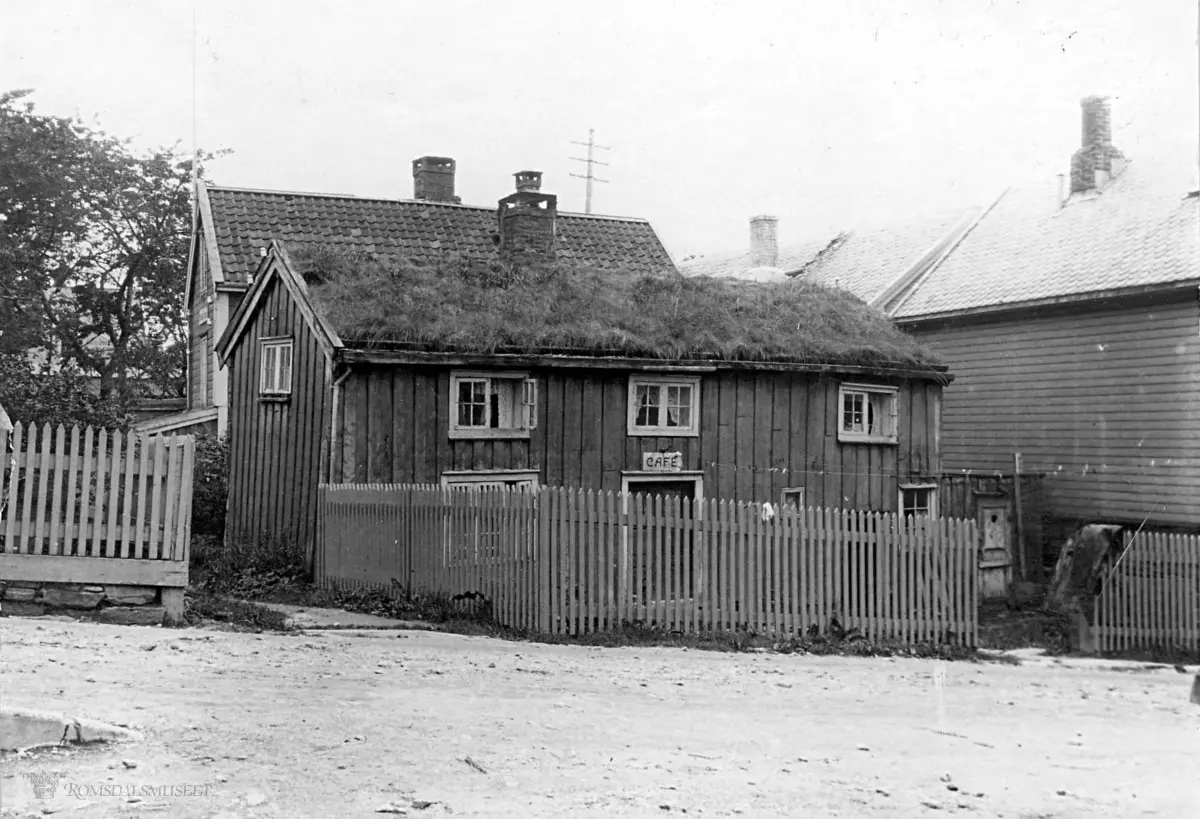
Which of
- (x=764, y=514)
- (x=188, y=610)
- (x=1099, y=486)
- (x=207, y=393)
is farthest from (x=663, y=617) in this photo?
(x=207, y=393)

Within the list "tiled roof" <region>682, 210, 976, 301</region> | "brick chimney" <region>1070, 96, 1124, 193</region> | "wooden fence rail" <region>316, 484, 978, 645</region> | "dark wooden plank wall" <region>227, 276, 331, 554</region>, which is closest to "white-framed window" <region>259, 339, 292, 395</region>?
"dark wooden plank wall" <region>227, 276, 331, 554</region>

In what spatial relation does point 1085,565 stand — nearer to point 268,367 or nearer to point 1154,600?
point 1154,600

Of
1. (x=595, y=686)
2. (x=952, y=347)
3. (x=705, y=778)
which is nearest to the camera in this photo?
(x=705, y=778)

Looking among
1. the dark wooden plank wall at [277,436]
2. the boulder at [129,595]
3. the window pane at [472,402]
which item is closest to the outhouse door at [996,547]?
the window pane at [472,402]

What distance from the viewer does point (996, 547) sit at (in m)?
19.8

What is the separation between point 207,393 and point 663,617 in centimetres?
1485

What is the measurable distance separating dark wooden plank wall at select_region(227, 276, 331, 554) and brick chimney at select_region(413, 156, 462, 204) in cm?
660

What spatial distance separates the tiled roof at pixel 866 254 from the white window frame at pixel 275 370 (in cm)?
1290

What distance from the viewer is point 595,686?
9164 mm

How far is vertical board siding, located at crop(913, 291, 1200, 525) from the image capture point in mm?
18812

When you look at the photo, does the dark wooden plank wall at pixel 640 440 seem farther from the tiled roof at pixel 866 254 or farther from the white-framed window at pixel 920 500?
the tiled roof at pixel 866 254

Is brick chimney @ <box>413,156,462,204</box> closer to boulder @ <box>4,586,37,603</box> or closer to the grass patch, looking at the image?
the grass patch

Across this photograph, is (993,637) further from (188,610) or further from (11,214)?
(11,214)

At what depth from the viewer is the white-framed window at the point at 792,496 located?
700 inches
